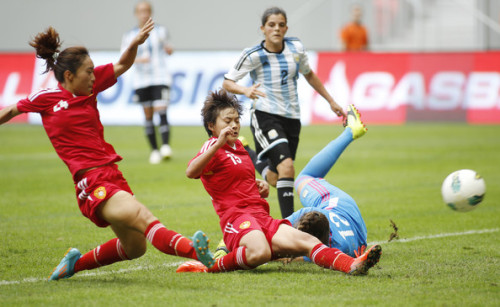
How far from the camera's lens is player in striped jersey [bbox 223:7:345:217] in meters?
7.32

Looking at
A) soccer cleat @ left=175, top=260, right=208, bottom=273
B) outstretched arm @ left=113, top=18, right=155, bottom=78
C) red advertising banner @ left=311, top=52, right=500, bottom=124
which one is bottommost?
red advertising banner @ left=311, top=52, right=500, bottom=124

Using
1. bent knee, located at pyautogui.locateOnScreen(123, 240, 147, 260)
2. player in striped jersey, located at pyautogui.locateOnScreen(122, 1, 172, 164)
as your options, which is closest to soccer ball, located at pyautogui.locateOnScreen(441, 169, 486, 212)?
bent knee, located at pyautogui.locateOnScreen(123, 240, 147, 260)

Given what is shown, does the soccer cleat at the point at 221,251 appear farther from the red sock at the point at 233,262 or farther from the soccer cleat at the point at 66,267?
the soccer cleat at the point at 66,267

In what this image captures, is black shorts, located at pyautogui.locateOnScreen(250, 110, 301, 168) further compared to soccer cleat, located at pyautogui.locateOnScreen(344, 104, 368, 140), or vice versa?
black shorts, located at pyautogui.locateOnScreen(250, 110, 301, 168)

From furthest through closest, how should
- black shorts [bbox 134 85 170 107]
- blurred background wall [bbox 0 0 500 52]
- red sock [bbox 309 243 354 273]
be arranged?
1. blurred background wall [bbox 0 0 500 52]
2. black shorts [bbox 134 85 170 107]
3. red sock [bbox 309 243 354 273]

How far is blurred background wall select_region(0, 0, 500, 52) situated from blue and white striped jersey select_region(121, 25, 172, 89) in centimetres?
1042

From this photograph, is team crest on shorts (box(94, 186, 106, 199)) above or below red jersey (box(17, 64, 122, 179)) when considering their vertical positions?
below

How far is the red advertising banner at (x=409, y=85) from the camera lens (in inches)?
725

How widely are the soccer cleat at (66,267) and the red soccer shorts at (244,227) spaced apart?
3.59ft

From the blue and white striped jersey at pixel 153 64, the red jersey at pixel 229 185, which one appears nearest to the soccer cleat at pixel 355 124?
the red jersey at pixel 229 185

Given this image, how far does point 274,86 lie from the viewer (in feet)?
24.6

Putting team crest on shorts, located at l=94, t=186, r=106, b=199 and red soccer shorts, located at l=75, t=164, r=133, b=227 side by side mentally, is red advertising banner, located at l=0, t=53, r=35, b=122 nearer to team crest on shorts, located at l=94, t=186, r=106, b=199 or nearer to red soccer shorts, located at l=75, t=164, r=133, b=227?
red soccer shorts, located at l=75, t=164, r=133, b=227

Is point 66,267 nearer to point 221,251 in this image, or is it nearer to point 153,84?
point 221,251

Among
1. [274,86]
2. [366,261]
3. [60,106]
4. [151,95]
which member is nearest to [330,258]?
[366,261]
